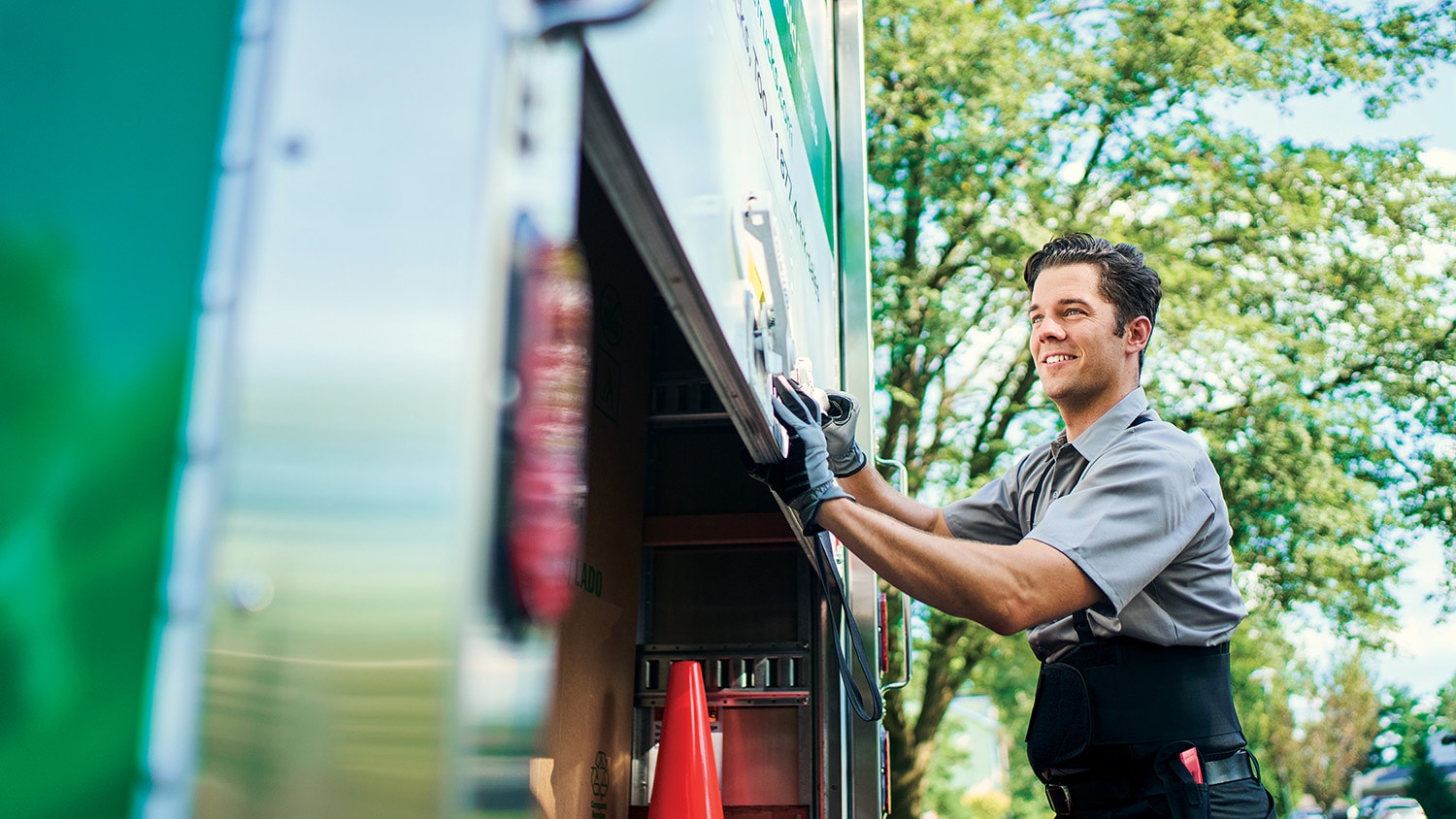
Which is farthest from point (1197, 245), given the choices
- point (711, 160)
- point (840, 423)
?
point (711, 160)

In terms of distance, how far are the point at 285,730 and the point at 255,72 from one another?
0.34m

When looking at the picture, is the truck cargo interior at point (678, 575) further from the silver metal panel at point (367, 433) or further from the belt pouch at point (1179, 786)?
the silver metal panel at point (367, 433)

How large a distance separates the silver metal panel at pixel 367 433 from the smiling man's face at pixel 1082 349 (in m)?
2.15

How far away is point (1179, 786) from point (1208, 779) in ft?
0.29

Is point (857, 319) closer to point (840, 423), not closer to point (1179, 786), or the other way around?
point (840, 423)

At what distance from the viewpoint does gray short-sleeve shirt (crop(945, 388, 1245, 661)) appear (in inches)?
84.0

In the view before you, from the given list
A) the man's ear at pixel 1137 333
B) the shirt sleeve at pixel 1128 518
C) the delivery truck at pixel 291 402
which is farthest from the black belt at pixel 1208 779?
the delivery truck at pixel 291 402

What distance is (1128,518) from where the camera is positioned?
2.16m

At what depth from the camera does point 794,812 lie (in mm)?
2955

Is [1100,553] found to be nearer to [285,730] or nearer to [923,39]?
→ [285,730]

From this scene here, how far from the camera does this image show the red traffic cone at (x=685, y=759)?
2.63 metres

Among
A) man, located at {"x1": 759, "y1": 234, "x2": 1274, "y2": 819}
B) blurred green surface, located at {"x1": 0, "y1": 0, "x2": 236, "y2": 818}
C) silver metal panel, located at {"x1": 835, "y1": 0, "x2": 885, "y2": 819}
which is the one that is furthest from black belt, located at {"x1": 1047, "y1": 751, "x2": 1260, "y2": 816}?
blurred green surface, located at {"x1": 0, "y1": 0, "x2": 236, "y2": 818}

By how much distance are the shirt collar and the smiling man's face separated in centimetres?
6

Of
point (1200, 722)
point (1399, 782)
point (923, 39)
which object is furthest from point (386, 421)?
point (1399, 782)
